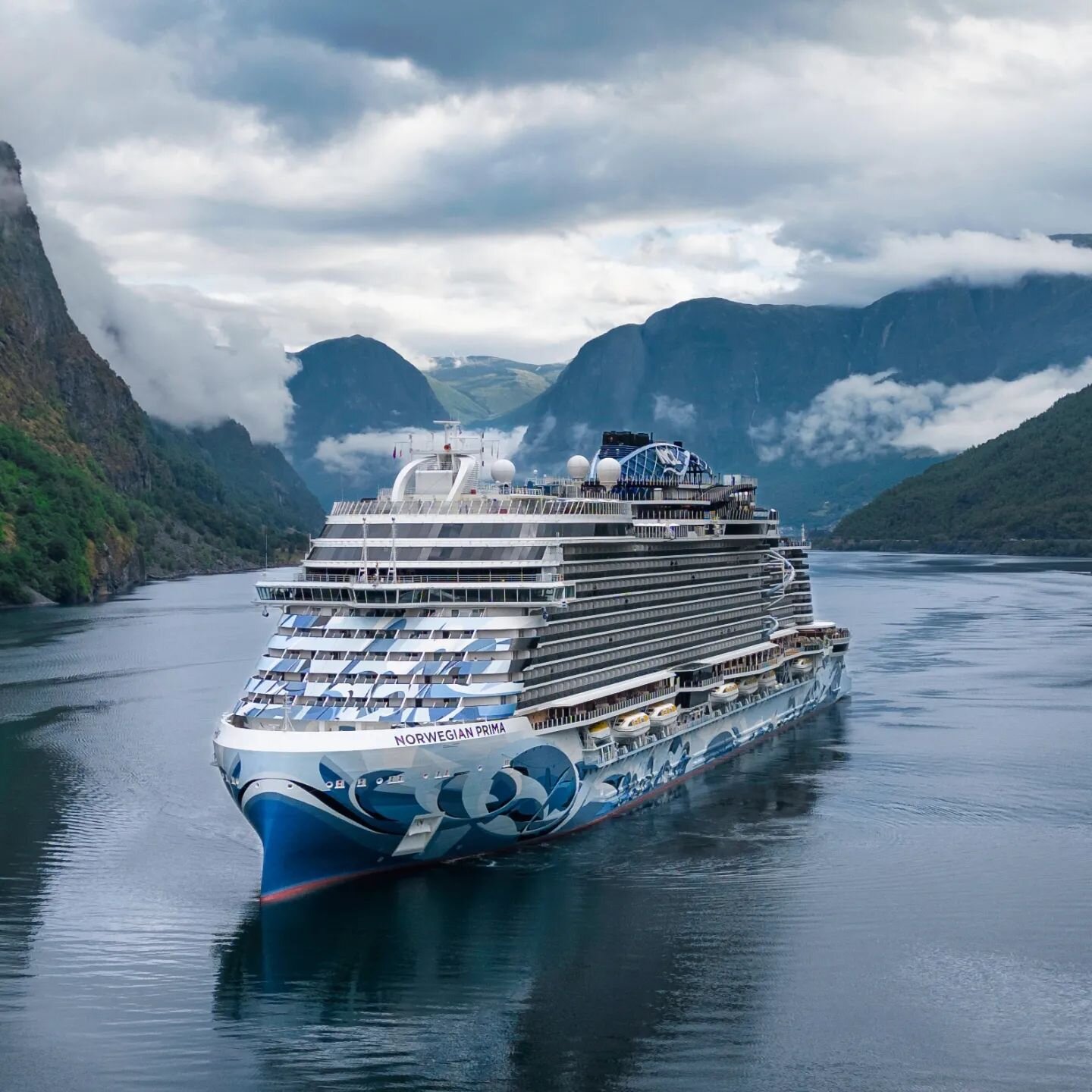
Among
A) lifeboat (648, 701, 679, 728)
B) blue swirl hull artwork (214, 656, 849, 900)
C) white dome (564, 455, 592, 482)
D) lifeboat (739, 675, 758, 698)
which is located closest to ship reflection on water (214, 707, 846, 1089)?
blue swirl hull artwork (214, 656, 849, 900)

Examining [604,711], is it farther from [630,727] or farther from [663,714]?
[663,714]

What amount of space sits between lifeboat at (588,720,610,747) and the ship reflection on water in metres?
2.99

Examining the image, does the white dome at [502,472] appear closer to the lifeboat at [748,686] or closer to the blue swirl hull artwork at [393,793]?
the blue swirl hull artwork at [393,793]

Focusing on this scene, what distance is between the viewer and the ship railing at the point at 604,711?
145 ft

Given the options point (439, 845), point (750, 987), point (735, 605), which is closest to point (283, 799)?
point (439, 845)

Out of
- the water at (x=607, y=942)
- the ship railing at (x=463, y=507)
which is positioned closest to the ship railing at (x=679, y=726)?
the water at (x=607, y=942)

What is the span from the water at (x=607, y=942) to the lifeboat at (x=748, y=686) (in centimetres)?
274

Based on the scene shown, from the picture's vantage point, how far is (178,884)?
142 ft

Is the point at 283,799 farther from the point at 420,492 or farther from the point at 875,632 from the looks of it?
the point at 875,632

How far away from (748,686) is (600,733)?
17.2m

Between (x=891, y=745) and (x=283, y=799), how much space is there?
33.8m

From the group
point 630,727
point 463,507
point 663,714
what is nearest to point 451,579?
point 463,507

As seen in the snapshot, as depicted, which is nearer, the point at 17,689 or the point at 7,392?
the point at 17,689

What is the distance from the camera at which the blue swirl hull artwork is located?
1535 inches
